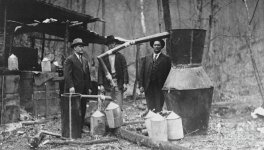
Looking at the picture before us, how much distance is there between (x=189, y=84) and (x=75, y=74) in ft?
8.47

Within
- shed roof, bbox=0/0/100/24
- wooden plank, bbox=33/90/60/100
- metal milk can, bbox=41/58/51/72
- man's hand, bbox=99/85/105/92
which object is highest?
shed roof, bbox=0/0/100/24

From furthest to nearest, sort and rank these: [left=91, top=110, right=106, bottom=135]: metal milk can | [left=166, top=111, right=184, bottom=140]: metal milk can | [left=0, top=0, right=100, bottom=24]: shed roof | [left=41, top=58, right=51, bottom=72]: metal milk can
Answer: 1. [left=41, top=58, right=51, bottom=72]: metal milk can
2. [left=0, top=0, right=100, bottom=24]: shed roof
3. [left=91, top=110, right=106, bottom=135]: metal milk can
4. [left=166, top=111, right=184, bottom=140]: metal milk can

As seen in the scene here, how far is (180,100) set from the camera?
6.34 metres

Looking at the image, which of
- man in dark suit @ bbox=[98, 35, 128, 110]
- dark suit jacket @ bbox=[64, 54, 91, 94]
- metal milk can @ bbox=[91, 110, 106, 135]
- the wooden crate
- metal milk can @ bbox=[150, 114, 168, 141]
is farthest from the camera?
the wooden crate

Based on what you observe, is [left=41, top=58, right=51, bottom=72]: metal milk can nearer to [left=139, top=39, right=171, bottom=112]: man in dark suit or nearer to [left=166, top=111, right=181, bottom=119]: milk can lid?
[left=139, top=39, right=171, bottom=112]: man in dark suit

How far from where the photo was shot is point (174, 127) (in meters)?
6.06

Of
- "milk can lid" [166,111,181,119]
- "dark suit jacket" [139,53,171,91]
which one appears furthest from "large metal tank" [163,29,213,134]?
"dark suit jacket" [139,53,171,91]

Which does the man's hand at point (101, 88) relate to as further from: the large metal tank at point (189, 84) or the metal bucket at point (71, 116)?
the large metal tank at point (189, 84)

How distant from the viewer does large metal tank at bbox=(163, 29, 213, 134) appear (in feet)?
20.6

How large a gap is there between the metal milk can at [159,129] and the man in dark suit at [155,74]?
66.4 inches

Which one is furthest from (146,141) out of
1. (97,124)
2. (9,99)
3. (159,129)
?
(9,99)

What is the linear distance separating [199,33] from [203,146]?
2.29 meters

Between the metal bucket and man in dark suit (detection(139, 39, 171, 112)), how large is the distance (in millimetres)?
1833

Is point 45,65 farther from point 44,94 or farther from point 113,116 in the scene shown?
point 113,116
